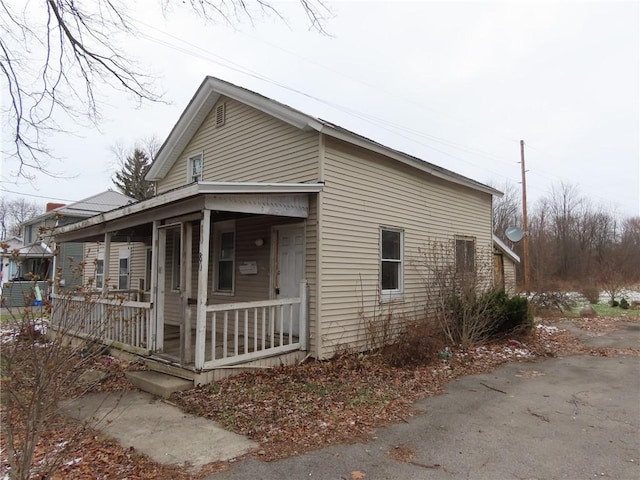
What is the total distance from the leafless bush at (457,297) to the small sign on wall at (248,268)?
3.95m

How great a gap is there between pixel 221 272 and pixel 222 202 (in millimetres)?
3820

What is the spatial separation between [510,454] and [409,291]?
18.5 ft

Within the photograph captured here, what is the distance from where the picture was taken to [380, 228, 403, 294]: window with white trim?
29.4 feet

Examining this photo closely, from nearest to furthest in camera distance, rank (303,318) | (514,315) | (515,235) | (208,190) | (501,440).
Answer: (501,440) < (208,190) < (303,318) < (514,315) < (515,235)

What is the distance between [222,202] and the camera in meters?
6.15

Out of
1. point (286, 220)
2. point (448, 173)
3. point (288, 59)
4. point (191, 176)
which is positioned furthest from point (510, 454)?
point (288, 59)

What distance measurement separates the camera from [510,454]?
4055 mm

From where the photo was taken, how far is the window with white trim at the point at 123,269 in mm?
13992

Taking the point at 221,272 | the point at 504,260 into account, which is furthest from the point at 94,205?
the point at 504,260

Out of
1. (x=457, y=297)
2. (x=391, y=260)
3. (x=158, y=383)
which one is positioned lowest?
(x=158, y=383)

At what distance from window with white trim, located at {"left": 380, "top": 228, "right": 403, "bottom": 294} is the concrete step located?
4.59 metres

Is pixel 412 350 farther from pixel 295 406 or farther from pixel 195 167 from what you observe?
pixel 195 167

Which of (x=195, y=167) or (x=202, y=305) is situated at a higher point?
(x=195, y=167)

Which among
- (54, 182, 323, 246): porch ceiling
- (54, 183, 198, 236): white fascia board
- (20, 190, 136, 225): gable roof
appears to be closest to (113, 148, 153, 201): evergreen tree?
(20, 190, 136, 225): gable roof
